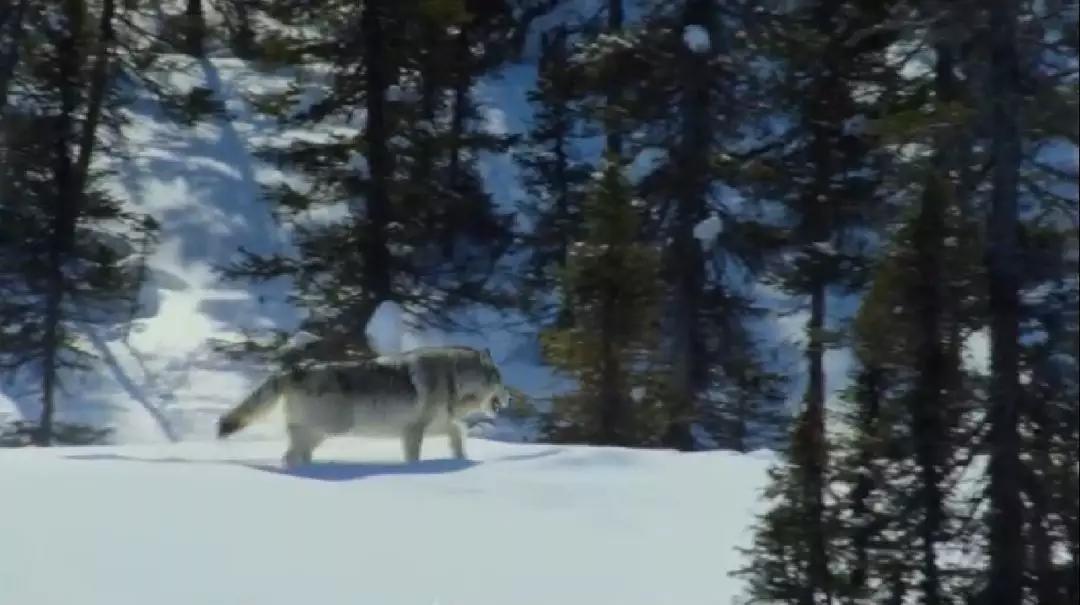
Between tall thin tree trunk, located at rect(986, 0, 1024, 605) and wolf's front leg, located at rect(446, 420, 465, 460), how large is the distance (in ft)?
19.3

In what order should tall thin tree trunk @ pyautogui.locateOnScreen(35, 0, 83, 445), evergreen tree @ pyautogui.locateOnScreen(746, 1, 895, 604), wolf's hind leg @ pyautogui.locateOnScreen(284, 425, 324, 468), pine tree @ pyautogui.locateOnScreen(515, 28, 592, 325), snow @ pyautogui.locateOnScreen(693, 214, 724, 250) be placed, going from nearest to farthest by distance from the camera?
wolf's hind leg @ pyautogui.locateOnScreen(284, 425, 324, 468) < snow @ pyautogui.locateOnScreen(693, 214, 724, 250) < evergreen tree @ pyautogui.locateOnScreen(746, 1, 895, 604) < tall thin tree trunk @ pyautogui.locateOnScreen(35, 0, 83, 445) < pine tree @ pyautogui.locateOnScreen(515, 28, 592, 325)

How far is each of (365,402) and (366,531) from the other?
3249 millimetres

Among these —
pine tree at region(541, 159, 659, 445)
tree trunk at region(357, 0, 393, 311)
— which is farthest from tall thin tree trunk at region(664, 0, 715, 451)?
tree trunk at region(357, 0, 393, 311)

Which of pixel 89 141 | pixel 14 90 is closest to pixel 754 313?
pixel 89 141

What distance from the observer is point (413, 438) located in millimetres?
12930

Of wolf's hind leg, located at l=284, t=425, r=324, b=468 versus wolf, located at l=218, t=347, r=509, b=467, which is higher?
wolf, located at l=218, t=347, r=509, b=467

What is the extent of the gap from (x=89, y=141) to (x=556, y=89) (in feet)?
26.0

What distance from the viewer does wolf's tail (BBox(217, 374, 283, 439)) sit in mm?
12586

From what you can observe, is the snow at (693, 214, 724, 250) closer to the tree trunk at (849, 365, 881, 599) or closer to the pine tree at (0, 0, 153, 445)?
the pine tree at (0, 0, 153, 445)

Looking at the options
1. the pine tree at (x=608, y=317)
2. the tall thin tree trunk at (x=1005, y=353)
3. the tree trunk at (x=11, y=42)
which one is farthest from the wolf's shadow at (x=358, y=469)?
the tree trunk at (x=11, y=42)

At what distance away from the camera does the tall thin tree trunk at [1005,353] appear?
768 cm

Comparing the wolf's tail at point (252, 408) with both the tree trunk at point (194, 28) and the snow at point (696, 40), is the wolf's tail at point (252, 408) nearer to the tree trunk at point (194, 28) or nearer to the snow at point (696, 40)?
the snow at point (696, 40)

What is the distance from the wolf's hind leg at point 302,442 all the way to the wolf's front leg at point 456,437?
1.01m

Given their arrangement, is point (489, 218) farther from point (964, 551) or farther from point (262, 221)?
point (964, 551)
